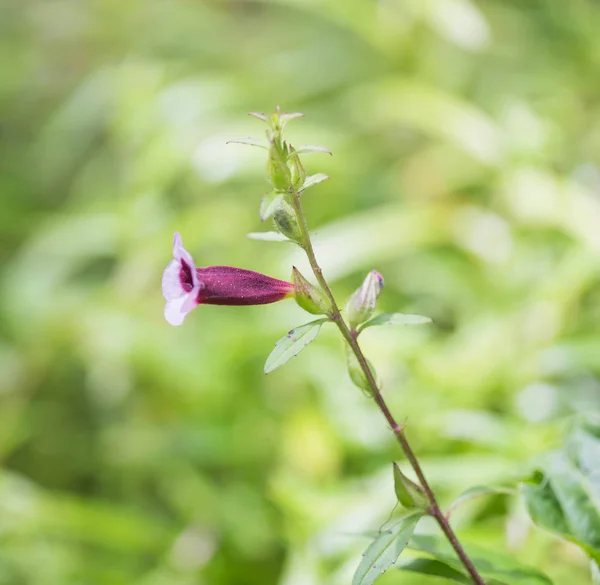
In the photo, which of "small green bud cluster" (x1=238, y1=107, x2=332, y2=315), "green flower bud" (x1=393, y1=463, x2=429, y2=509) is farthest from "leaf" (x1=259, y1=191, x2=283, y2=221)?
"green flower bud" (x1=393, y1=463, x2=429, y2=509)

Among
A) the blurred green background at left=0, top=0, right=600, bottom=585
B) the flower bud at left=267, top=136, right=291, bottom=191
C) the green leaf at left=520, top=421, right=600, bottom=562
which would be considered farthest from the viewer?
the blurred green background at left=0, top=0, right=600, bottom=585

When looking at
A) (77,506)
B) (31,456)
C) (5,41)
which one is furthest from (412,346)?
(5,41)

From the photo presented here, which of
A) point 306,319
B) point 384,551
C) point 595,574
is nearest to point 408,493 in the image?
point 384,551

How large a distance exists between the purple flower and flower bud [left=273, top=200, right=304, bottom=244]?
0.12 ft

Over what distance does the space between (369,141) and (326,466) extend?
0.94 meters

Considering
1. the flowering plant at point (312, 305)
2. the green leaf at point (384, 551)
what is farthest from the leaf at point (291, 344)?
the green leaf at point (384, 551)

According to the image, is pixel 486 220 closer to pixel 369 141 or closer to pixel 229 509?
pixel 369 141

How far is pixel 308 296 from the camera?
38 cm

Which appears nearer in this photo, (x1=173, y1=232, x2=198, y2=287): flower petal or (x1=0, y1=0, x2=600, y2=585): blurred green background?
(x1=173, y1=232, x2=198, y2=287): flower petal

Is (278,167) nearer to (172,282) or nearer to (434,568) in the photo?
(172,282)

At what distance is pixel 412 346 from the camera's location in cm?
102

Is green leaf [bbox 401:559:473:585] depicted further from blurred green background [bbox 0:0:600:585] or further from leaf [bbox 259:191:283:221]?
leaf [bbox 259:191:283:221]

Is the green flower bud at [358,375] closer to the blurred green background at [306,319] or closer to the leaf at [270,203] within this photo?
the leaf at [270,203]

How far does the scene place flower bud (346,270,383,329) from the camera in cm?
39
